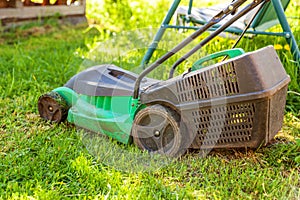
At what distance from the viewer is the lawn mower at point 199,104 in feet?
5.82

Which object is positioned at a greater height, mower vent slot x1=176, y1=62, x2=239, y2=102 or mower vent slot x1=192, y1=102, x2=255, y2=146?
mower vent slot x1=176, y1=62, x2=239, y2=102

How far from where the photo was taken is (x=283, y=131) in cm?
234

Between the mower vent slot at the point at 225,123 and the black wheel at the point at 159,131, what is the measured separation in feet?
0.31

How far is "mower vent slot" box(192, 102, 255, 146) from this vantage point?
71.3 inches

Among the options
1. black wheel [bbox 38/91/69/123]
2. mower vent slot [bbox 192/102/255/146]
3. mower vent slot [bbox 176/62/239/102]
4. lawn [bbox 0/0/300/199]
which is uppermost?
mower vent slot [bbox 176/62/239/102]

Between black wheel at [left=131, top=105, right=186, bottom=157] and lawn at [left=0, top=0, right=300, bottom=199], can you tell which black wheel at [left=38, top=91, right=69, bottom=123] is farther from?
black wheel at [left=131, top=105, right=186, bottom=157]

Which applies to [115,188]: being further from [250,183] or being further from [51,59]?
[51,59]

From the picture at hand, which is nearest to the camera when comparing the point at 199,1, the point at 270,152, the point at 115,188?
the point at 115,188

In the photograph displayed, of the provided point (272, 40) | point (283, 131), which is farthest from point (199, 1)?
point (283, 131)

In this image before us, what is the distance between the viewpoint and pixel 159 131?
78.2 inches

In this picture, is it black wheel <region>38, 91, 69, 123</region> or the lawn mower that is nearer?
the lawn mower

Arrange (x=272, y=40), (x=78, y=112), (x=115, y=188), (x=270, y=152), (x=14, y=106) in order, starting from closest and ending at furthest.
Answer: (x=115, y=188) < (x=270, y=152) < (x=78, y=112) < (x=14, y=106) < (x=272, y=40)

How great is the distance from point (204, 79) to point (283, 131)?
0.75m

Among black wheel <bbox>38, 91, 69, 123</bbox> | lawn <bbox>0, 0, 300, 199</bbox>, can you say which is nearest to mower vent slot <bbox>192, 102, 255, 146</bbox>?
lawn <bbox>0, 0, 300, 199</bbox>
